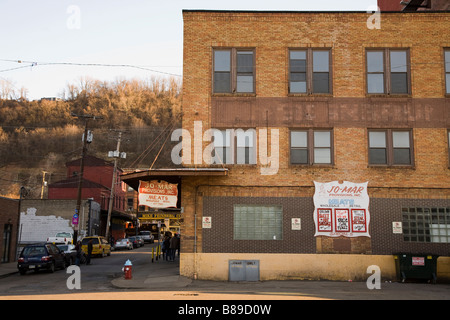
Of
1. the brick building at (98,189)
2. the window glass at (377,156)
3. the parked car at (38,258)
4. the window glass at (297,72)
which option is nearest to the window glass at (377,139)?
the window glass at (377,156)

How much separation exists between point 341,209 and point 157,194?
25.2 ft

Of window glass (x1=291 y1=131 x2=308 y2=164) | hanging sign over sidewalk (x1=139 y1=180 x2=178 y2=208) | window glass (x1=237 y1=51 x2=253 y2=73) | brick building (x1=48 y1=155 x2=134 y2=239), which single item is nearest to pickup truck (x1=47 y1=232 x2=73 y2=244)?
brick building (x1=48 y1=155 x2=134 y2=239)

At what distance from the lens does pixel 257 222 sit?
19.0 metres

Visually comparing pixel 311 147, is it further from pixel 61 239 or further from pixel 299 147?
pixel 61 239

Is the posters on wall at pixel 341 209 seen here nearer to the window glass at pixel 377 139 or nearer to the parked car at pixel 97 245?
the window glass at pixel 377 139

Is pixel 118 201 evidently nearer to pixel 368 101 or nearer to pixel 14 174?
pixel 14 174

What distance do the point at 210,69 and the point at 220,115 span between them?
206cm

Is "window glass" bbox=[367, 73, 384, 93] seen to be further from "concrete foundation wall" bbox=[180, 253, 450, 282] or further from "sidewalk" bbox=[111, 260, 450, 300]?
"sidewalk" bbox=[111, 260, 450, 300]

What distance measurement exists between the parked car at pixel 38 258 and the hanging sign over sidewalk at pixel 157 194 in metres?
8.30

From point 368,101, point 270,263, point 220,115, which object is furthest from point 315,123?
point 270,263

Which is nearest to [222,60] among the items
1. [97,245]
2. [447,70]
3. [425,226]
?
[447,70]

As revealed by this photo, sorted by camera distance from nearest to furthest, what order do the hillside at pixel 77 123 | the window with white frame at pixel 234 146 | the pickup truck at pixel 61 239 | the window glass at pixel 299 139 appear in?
the window with white frame at pixel 234 146
the window glass at pixel 299 139
the pickup truck at pixel 61 239
the hillside at pixel 77 123

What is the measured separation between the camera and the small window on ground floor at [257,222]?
18.9m

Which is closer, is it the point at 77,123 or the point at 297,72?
the point at 297,72
